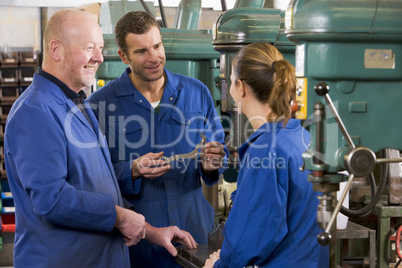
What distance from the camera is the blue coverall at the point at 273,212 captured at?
4.81 ft

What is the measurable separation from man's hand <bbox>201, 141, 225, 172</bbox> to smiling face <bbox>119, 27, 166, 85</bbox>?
39 centimetres

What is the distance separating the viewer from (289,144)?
1.53 m

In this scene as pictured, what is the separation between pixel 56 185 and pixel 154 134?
749 millimetres

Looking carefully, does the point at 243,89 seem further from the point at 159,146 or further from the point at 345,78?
the point at 159,146

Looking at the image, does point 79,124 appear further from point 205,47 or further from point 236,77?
point 205,47

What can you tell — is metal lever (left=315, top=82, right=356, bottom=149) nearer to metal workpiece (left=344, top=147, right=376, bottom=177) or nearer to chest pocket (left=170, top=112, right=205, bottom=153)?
metal workpiece (left=344, top=147, right=376, bottom=177)

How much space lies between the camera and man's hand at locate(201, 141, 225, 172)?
2294 mm

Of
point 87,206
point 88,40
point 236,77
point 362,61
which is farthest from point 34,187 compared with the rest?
point 362,61

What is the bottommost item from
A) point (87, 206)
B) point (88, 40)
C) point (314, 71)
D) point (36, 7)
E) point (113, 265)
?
point (113, 265)

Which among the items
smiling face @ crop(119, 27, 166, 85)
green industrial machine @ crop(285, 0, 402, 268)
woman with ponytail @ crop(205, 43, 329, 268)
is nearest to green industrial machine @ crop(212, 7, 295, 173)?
smiling face @ crop(119, 27, 166, 85)

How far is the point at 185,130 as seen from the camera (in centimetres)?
245

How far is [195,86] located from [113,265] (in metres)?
0.97

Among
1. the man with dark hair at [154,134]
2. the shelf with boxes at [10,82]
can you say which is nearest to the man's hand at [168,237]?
the man with dark hair at [154,134]

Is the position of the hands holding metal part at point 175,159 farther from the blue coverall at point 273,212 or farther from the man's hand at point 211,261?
the blue coverall at point 273,212
